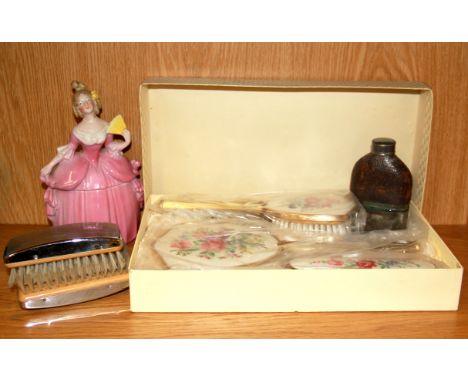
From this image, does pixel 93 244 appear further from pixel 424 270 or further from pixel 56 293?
pixel 424 270

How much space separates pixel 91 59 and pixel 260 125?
25cm

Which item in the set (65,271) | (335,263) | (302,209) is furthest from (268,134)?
(65,271)

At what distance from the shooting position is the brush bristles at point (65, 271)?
2.25 ft

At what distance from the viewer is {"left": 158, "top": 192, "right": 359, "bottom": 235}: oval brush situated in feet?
2.62

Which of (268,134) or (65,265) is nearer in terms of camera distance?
(65,265)

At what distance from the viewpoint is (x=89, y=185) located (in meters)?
0.78

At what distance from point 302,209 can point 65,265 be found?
0.32m

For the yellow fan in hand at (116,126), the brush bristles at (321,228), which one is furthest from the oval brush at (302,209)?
the yellow fan in hand at (116,126)

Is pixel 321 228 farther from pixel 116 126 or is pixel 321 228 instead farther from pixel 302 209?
pixel 116 126

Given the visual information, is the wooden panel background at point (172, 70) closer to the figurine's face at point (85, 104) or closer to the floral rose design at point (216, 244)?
the figurine's face at point (85, 104)

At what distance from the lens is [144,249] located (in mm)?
738

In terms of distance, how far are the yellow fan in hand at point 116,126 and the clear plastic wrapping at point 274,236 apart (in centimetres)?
11

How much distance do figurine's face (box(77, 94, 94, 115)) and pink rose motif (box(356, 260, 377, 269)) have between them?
0.39m

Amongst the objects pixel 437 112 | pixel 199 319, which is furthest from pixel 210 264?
pixel 437 112
